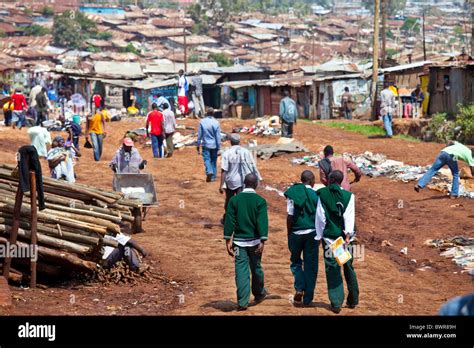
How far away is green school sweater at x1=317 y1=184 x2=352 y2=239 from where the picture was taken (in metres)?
10.8

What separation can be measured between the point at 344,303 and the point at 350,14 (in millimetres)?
158129

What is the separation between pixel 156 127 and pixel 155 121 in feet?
0.69

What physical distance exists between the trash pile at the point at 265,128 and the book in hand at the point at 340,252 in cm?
2047

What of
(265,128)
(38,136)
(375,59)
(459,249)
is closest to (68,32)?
(375,59)

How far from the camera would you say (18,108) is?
31266 mm

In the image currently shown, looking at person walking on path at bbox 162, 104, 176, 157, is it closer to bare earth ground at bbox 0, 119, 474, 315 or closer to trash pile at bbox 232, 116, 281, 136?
bare earth ground at bbox 0, 119, 474, 315

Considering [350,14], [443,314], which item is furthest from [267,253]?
[350,14]

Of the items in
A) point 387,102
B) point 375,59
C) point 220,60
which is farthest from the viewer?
point 220,60

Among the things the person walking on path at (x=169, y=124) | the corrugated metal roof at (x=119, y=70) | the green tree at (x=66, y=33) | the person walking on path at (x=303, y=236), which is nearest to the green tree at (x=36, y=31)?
the green tree at (x=66, y=33)

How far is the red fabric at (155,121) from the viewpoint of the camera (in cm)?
2395

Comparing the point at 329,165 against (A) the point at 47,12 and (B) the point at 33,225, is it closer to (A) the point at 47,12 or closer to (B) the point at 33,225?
(B) the point at 33,225

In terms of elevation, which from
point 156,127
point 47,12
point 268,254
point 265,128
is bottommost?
point 268,254
